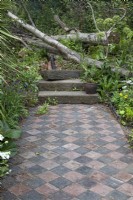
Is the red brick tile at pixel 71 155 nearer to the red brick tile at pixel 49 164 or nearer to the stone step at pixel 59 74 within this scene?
the red brick tile at pixel 49 164

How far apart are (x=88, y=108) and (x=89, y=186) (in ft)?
9.23

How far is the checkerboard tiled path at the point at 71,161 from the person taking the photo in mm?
2859

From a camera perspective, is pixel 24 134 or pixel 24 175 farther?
pixel 24 134

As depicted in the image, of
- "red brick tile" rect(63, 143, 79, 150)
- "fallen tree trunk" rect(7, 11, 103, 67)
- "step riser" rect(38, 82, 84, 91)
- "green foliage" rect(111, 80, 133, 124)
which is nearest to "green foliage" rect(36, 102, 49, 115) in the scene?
"step riser" rect(38, 82, 84, 91)

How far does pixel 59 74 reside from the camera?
664 cm

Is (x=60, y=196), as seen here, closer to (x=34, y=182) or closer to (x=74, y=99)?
(x=34, y=182)

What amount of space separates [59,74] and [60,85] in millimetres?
334

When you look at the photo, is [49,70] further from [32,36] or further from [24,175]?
[24,175]

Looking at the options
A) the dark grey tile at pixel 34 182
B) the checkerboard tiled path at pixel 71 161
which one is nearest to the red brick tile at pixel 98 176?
the checkerboard tiled path at pixel 71 161

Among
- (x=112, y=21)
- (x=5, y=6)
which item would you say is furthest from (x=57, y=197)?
(x=112, y=21)

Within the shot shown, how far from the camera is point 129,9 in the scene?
8.14m

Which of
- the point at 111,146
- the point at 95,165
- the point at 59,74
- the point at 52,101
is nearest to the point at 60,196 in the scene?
the point at 95,165

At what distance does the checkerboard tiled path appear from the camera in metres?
2.86

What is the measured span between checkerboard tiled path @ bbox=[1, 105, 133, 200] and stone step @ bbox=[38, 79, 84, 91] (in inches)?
52.5
